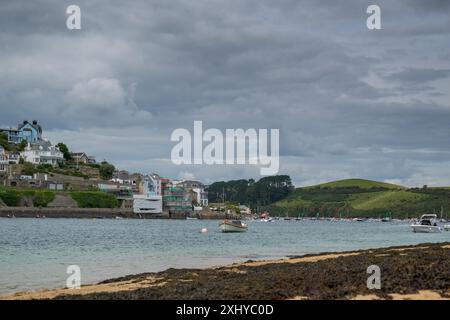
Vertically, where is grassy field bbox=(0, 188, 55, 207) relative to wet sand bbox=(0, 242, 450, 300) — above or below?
above

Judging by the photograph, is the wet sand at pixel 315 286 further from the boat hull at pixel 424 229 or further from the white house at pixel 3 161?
the white house at pixel 3 161

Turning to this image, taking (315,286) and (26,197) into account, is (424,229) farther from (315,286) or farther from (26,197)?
(26,197)

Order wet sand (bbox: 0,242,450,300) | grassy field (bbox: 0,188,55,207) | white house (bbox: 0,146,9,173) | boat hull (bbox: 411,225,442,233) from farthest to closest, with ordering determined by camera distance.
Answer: white house (bbox: 0,146,9,173) → grassy field (bbox: 0,188,55,207) → boat hull (bbox: 411,225,442,233) → wet sand (bbox: 0,242,450,300)

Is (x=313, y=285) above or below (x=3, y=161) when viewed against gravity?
below

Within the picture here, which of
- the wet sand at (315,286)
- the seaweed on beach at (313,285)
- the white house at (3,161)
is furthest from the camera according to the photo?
the white house at (3,161)

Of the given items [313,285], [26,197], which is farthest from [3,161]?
[313,285]

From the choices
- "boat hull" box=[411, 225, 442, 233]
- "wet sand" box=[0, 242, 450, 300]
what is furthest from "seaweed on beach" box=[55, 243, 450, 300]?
"boat hull" box=[411, 225, 442, 233]

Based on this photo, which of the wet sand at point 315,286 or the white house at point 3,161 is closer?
the wet sand at point 315,286

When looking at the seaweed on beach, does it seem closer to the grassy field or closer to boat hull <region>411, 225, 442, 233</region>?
boat hull <region>411, 225, 442, 233</region>

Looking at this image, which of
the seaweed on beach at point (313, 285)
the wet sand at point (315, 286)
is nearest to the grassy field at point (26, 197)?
the wet sand at point (315, 286)

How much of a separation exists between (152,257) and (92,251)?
792cm
